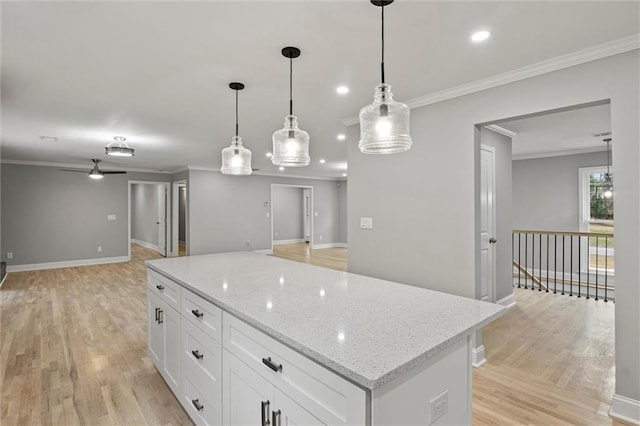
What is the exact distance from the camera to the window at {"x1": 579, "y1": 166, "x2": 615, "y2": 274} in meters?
5.90

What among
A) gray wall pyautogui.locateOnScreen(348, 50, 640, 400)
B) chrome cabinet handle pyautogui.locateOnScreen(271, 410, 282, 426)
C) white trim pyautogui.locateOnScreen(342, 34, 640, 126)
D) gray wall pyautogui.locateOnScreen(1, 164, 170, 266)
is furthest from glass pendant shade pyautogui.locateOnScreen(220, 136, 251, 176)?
gray wall pyautogui.locateOnScreen(1, 164, 170, 266)

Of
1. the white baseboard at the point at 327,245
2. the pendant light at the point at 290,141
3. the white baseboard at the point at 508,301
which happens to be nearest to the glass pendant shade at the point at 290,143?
the pendant light at the point at 290,141

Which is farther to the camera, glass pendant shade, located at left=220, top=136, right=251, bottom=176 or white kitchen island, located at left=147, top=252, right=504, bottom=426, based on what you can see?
glass pendant shade, located at left=220, top=136, right=251, bottom=176

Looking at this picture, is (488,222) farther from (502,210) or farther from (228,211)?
(228,211)

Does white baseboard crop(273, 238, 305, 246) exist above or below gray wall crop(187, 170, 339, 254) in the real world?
below

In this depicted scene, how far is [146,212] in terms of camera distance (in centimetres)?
1094

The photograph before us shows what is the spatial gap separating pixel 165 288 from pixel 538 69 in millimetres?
3224

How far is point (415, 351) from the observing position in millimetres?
1090

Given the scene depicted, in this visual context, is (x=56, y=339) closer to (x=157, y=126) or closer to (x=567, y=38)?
(x=157, y=126)

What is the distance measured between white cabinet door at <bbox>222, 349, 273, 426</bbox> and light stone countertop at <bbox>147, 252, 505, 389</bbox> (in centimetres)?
25

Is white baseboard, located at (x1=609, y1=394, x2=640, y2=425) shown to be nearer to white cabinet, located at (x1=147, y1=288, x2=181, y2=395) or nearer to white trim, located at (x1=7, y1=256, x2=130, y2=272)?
white cabinet, located at (x1=147, y1=288, x2=181, y2=395)

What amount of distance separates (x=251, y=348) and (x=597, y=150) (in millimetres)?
7110

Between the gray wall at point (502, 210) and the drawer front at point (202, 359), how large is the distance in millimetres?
3818

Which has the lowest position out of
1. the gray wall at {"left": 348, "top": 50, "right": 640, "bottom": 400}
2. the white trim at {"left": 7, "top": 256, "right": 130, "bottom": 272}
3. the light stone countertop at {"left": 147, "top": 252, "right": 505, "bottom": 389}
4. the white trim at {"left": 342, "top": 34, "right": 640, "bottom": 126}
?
the white trim at {"left": 7, "top": 256, "right": 130, "bottom": 272}
